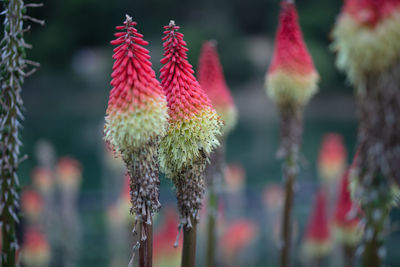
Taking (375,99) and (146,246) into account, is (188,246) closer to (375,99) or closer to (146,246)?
(146,246)

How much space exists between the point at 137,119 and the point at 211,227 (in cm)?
270

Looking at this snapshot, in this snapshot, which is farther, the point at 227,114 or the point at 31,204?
the point at 31,204

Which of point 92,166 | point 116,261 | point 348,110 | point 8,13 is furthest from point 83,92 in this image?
point 8,13

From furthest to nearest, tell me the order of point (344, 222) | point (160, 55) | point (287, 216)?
point (160, 55)
point (344, 222)
point (287, 216)

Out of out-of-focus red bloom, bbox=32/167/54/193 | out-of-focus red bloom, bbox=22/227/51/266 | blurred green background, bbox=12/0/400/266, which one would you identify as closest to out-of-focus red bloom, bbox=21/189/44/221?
out-of-focus red bloom, bbox=32/167/54/193

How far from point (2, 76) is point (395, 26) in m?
2.17

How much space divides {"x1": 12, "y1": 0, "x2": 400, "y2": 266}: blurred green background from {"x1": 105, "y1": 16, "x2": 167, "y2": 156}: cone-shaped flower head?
24058 mm

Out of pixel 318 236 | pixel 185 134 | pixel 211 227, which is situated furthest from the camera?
pixel 318 236

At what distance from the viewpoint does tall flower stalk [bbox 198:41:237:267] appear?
475 centimetres

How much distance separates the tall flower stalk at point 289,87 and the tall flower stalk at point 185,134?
6.51 ft

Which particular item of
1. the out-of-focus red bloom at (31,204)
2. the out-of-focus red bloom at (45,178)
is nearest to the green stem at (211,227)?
the out-of-focus red bloom at (45,178)

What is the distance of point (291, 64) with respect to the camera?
447cm

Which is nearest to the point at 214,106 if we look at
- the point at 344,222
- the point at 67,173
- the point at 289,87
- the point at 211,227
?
the point at 289,87

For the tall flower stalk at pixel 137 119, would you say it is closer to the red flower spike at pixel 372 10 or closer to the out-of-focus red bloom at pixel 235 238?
the red flower spike at pixel 372 10
